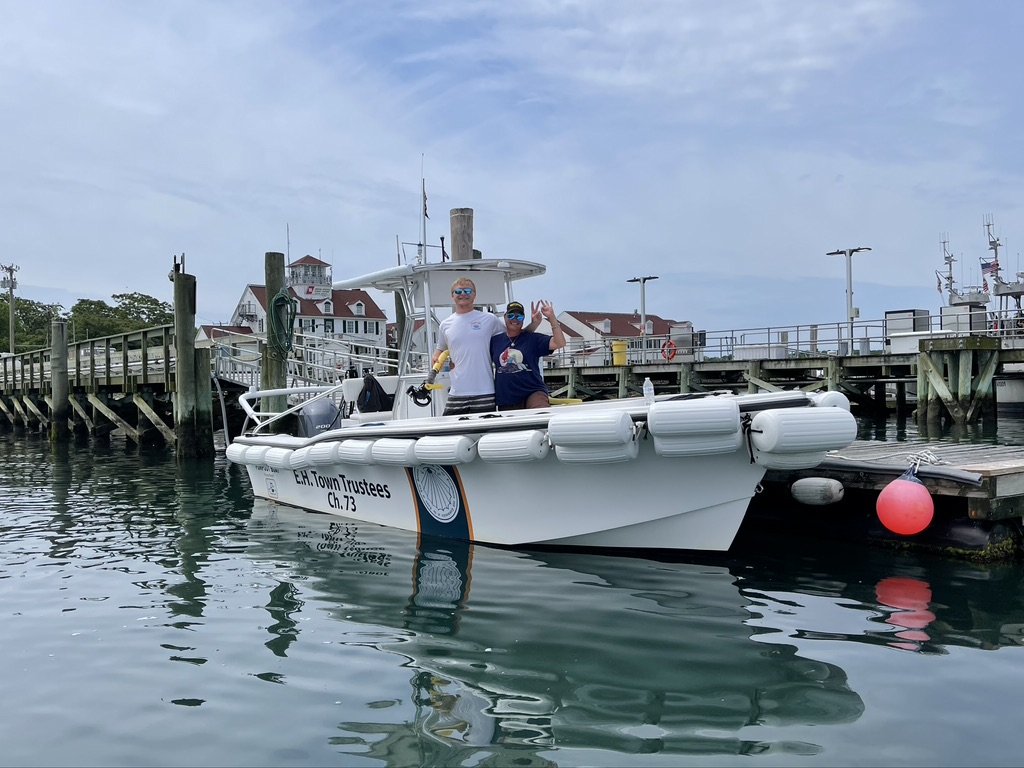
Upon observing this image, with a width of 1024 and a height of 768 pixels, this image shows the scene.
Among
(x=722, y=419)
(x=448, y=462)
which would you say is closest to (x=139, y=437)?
(x=448, y=462)

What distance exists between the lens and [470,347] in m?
7.27

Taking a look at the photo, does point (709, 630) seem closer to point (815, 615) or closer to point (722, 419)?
point (815, 615)

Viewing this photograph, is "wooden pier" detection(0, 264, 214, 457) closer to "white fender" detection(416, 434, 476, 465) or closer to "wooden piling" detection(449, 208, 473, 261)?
"wooden piling" detection(449, 208, 473, 261)

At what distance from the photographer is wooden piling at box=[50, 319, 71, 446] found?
2161cm

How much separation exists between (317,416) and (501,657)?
20.1 feet

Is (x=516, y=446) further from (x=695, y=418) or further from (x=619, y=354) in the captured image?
(x=619, y=354)

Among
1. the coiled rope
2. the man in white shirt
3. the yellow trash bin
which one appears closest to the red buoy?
the man in white shirt

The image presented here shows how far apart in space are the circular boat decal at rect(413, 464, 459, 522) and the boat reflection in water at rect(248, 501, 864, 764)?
0.28m

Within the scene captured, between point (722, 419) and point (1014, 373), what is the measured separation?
26324 mm

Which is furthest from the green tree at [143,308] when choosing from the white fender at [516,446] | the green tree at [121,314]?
the white fender at [516,446]

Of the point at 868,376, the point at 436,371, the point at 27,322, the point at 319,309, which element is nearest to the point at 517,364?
the point at 436,371

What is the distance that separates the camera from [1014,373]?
2722cm

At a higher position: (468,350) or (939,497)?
(468,350)

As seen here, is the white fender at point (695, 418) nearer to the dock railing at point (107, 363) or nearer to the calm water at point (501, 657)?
the calm water at point (501, 657)
